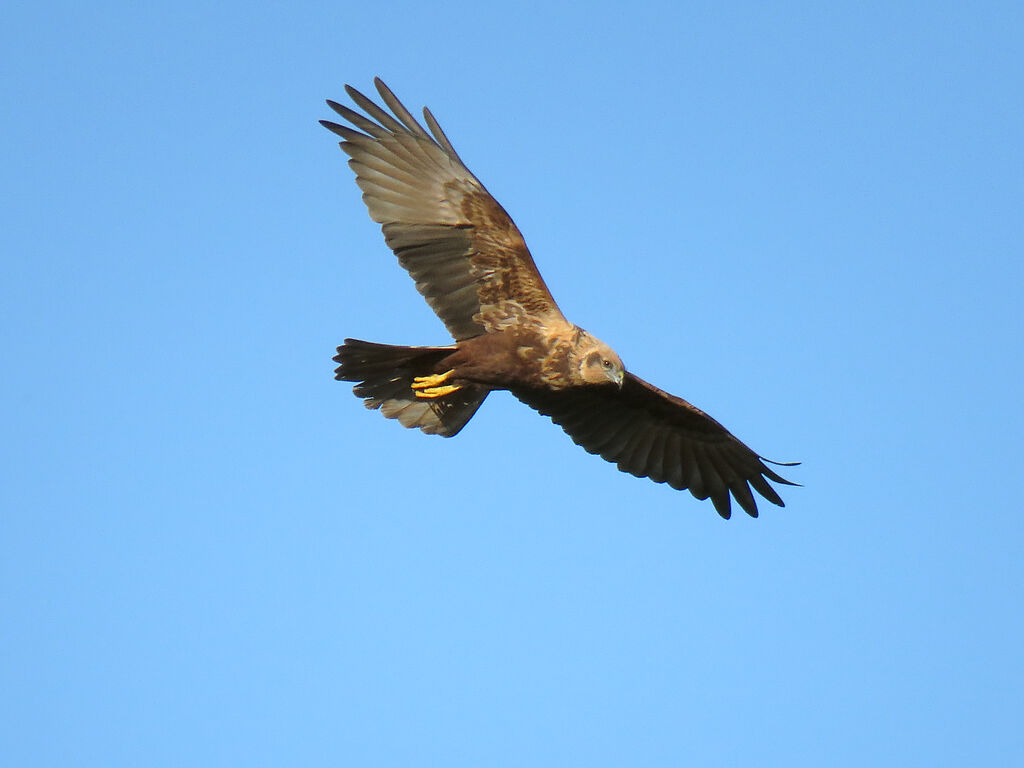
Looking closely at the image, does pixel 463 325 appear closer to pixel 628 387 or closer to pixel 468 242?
pixel 468 242

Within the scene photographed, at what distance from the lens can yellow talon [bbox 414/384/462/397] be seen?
895 centimetres

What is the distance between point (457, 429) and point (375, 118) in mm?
2337

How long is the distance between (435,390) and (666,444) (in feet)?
7.98

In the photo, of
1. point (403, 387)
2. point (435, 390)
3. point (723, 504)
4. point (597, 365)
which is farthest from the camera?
point (723, 504)

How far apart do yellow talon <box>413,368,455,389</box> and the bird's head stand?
0.90 metres

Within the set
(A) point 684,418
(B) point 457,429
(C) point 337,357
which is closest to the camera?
(C) point 337,357

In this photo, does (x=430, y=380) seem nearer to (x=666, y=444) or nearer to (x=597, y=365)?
(x=597, y=365)

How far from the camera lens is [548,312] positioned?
9.03 meters

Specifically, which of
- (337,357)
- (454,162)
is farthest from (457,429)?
(454,162)

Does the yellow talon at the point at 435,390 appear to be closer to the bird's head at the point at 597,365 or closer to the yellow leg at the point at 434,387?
the yellow leg at the point at 434,387

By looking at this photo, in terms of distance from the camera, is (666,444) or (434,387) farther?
(666,444)

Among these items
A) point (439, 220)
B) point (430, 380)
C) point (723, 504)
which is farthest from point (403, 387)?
point (723, 504)

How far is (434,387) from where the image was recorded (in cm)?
902

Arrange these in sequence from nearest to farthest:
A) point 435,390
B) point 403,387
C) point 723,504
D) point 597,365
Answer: point 597,365
point 435,390
point 403,387
point 723,504
